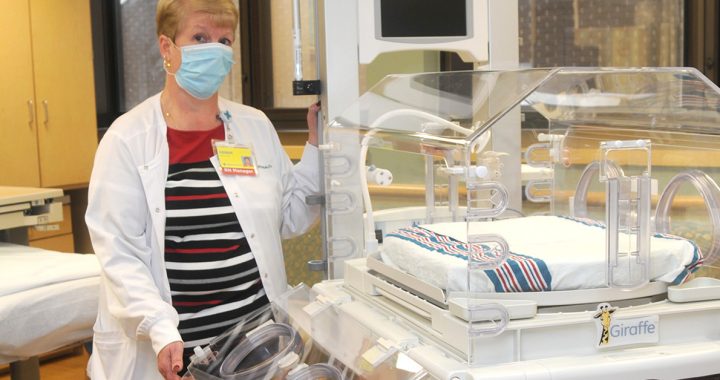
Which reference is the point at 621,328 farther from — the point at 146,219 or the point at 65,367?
the point at 65,367

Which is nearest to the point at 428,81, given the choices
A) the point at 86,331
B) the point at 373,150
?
the point at 373,150

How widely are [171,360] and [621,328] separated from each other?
0.87 metres

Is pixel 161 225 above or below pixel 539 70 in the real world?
below

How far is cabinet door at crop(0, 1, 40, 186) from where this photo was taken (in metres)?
4.29

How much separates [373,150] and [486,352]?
62 centimetres

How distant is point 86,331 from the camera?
8.06 feet

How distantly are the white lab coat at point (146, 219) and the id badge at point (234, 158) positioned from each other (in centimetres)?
1

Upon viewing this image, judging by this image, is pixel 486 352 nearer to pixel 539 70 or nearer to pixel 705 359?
pixel 705 359

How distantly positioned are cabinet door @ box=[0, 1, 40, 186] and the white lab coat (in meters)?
2.61

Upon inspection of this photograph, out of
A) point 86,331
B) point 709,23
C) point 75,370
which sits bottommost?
point 75,370

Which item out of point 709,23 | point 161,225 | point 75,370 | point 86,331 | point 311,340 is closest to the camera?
point 311,340

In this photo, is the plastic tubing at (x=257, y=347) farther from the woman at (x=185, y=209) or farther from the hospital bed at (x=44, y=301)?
the hospital bed at (x=44, y=301)

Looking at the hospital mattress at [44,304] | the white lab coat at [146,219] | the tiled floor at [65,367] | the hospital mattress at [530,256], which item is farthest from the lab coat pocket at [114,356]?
the tiled floor at [65,367]

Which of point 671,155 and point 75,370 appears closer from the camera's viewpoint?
point 671,155
